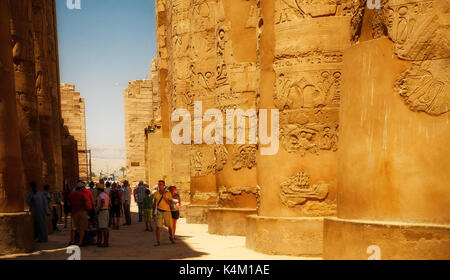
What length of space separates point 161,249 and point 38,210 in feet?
10.7

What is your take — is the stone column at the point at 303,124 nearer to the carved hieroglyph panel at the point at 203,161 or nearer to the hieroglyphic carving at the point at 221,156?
the hieroglyphic carving at the point at 221,156

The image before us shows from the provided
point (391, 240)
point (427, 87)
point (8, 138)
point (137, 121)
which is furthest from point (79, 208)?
point (137, 121)

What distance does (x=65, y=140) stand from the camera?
1160 inches

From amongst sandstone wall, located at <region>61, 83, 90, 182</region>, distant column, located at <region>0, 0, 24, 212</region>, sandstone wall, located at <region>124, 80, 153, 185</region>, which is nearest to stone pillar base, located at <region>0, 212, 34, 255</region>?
distant column, located at <region>0, 0, 24, 212</region>

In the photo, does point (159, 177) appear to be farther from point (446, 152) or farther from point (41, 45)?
point (446, 152)

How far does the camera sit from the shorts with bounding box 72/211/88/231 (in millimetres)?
11773

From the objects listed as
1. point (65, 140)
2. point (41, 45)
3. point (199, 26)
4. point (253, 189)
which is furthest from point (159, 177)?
point (253, 189)

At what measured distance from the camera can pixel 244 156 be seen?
495 inches

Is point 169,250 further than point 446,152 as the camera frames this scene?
Yes

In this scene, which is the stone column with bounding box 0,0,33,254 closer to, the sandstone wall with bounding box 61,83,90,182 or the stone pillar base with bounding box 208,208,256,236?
the stone pillar base with bounding box 208,208,256,236

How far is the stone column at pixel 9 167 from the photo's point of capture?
385 inches

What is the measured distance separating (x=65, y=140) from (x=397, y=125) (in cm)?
2559

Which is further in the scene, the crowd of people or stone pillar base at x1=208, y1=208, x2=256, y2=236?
stone pillar base at x1=208, y1=208, x2=256, y2=236
